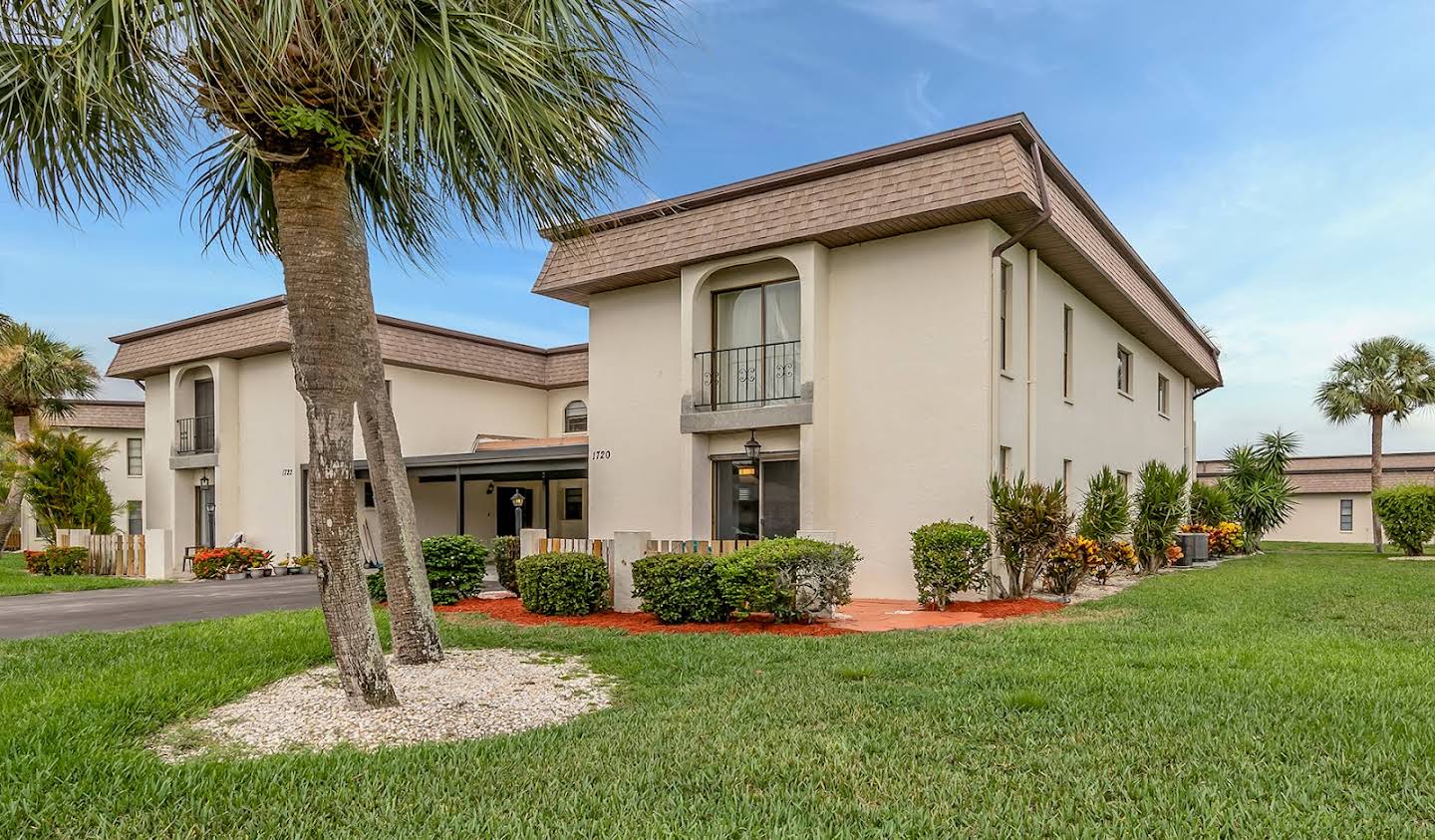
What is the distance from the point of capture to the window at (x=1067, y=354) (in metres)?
14.3

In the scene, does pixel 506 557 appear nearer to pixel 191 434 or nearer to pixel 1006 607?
pixel 1006 607

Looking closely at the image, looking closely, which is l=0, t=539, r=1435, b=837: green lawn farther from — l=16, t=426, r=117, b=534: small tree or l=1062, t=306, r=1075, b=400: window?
l=16, t=426, r=117, b=534: small tree

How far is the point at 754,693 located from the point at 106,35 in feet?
17.9

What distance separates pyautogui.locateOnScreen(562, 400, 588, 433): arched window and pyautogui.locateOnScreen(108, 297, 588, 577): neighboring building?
0.03 meters

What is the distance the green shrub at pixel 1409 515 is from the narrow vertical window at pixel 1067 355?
12.0 meters

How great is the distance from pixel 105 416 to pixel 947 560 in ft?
98.1

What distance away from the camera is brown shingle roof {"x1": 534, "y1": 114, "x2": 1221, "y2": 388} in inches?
415

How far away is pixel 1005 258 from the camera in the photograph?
37.9 feet

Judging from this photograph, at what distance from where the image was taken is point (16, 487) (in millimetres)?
22688

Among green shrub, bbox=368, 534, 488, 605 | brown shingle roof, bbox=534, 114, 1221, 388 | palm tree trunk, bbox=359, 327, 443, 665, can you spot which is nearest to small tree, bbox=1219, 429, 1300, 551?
brown shingle roof, bbox=534, 114, 1221, 388

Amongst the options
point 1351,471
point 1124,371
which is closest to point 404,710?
point 1124,371

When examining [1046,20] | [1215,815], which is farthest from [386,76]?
[1046,20]

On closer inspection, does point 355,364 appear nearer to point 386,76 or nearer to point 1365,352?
point 386,76

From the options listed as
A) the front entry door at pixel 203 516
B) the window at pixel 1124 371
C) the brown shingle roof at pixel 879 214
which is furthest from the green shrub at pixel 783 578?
the front entry door at pixel 203 516
